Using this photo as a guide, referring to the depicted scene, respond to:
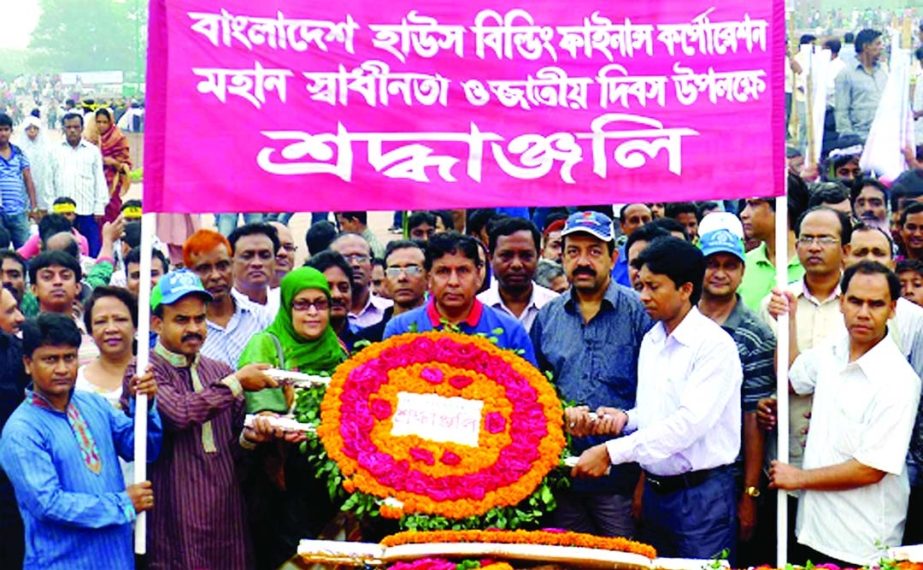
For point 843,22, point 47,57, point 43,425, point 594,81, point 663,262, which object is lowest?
point 43,425

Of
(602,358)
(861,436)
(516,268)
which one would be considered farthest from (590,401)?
(516,268)

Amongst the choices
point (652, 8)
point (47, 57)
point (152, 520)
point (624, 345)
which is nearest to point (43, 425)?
point (152, 520)

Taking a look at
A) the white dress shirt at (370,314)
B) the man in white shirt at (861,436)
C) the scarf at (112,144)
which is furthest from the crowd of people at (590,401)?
the scarf at (112,144)

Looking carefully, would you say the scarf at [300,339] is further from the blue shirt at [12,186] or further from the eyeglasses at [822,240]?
the blue shirt at [12,186]

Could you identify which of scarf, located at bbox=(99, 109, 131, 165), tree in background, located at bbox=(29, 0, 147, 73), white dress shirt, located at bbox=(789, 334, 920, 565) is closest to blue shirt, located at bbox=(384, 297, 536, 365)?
white dress shirt, located at bbox=(789, 334, 920, 565)

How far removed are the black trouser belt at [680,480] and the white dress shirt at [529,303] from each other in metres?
1.53

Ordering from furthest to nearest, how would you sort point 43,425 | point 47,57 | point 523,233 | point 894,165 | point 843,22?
1. point 47,57
2. point 843,22
3. point 894,165
4. point 523,233
5. point 43,425

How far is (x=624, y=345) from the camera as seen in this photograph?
6730mm

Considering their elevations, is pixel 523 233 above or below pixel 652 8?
below

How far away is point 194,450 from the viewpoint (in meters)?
6.51

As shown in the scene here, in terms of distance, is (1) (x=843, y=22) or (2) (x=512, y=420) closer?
(2) (x=512, y=420)

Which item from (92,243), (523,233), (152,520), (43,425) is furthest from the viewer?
(92,243)

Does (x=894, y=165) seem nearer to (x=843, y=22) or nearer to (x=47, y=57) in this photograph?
(x=843, y=22)

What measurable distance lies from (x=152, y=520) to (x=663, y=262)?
2.50 meters
